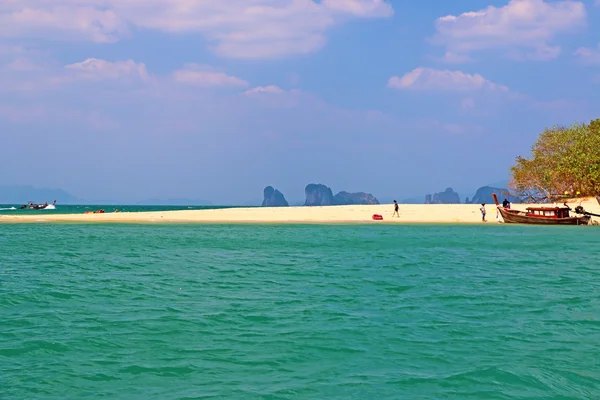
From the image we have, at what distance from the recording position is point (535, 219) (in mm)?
59125

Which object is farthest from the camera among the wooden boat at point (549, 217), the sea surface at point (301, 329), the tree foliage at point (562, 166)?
the tree foliage at point (562, 166)

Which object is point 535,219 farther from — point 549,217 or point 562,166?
point 562,166

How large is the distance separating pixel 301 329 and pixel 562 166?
237 feet

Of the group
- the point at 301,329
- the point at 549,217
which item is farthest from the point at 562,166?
the point at 301,329

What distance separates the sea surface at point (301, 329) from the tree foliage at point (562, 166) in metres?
50.7

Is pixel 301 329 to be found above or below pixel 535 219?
below

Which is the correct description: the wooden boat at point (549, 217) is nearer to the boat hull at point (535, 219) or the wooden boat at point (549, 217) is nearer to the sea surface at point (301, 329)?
the boat hull at point (535, 219)

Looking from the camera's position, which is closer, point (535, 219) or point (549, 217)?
point (549, 217)

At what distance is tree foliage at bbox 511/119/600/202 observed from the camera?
73125 mm

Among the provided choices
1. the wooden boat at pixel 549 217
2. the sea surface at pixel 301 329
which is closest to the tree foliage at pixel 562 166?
the wooden boat at pixel 549 217

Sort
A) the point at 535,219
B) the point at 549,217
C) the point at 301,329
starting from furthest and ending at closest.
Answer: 1. the point at 535,219
2. the point at 549,217
3. the point at 301,329

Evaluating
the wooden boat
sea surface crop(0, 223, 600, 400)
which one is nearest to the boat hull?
the wooden boat

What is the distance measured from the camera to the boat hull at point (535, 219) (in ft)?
191

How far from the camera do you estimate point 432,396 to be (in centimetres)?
928
